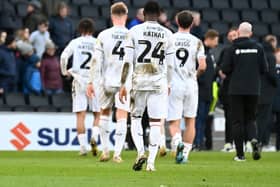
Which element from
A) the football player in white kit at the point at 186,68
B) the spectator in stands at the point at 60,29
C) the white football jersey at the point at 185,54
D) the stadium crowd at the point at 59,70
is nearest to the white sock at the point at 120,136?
the football player in white kit at the point at 186,68

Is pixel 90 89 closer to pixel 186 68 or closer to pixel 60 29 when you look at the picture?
pixel 186 68

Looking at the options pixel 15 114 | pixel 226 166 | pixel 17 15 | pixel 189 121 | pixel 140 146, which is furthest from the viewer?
pixel 17 15

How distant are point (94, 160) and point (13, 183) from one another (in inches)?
238

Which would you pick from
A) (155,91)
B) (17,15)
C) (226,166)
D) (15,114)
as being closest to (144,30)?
(155,91)

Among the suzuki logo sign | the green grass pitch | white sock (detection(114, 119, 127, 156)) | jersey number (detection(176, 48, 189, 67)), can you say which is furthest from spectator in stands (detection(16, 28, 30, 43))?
white sock (detection(114, 119, 127, 156))

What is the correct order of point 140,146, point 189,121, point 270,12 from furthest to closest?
point 270,12, point 189,121, point 140,146

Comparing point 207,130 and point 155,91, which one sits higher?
point 155,91

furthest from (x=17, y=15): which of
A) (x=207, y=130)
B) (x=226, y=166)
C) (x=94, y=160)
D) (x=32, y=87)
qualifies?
(x=226, y=166)

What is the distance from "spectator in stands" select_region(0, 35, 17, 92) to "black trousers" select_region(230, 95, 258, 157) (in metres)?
7.15

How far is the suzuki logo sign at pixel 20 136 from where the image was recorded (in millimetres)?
25531

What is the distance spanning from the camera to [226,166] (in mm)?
18141

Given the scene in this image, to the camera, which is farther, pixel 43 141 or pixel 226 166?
pixel 43 141

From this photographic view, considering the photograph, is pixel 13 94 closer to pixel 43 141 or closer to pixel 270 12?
pixel 43 141

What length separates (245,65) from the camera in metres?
19.8
